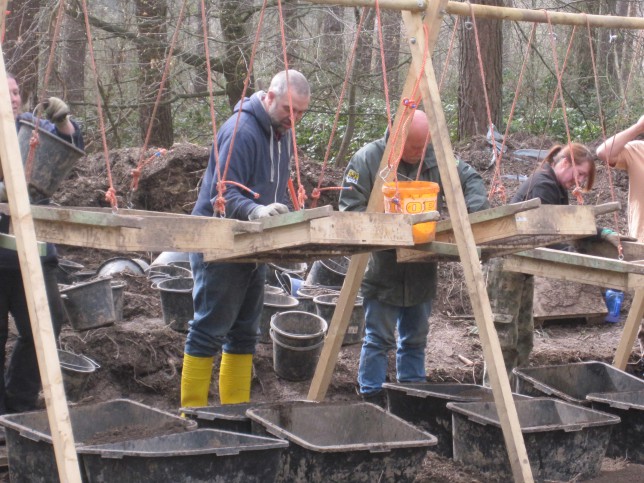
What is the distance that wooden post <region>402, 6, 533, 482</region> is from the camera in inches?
155

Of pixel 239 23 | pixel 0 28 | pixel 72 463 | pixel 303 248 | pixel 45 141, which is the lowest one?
pixel 72 463

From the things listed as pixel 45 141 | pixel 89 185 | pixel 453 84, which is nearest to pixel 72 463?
pixel 45 141

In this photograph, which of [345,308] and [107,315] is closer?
[345,308]

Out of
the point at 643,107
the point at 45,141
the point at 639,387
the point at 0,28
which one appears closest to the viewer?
the point at 0,28

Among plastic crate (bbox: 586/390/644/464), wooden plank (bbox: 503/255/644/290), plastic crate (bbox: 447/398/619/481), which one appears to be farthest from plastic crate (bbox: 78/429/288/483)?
plastic crate (bbox: 586/390/644/464)

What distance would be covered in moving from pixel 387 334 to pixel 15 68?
20.9 ft

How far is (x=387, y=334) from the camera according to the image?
5.33 meters

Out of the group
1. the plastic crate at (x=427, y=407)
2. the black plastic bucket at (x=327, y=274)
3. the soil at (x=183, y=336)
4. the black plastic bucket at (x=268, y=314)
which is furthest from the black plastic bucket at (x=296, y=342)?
the plastic crate at (x=427, y=407)

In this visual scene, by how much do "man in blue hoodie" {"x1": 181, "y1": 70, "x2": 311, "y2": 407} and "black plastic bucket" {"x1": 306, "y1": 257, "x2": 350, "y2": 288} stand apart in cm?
288

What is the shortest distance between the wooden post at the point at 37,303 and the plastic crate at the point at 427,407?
230 cm

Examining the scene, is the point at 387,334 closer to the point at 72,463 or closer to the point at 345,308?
the point at 345,308

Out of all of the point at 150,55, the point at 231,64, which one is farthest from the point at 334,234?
the point at 231,64

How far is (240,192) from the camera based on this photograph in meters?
4.41

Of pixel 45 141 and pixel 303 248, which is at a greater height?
pixel 45 141
